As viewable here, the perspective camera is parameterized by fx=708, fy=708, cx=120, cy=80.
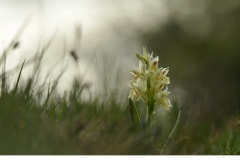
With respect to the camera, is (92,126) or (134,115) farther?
(134,115)

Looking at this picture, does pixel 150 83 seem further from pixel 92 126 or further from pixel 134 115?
pixel 92 126

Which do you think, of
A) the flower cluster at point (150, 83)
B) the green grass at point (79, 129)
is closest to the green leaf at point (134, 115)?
the green grass at point (79, 129)

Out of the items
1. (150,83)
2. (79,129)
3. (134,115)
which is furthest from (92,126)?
(150,83)

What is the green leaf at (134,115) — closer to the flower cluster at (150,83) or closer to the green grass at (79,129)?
the green grass at (79,129)

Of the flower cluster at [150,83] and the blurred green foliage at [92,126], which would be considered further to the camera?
the flower cluster at [150,83]

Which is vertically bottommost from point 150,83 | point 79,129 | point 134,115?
point 79,129

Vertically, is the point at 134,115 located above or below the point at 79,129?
above

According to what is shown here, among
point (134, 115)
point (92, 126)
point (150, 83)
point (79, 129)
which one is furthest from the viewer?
point (150, 83)
